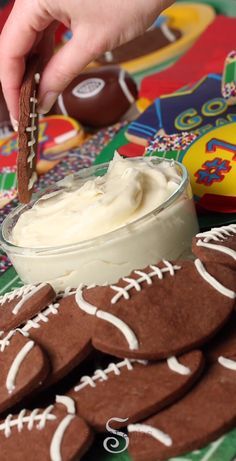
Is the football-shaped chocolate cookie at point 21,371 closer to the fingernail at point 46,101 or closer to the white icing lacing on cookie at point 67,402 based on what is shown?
the white icing lacing on cookie at point 67,402

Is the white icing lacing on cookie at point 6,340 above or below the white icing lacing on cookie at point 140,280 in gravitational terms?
below

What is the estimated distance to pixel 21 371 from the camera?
2.44 ft

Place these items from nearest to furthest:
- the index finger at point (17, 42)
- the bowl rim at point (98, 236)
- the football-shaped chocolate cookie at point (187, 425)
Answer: the football-shaped chocolate cookie at point (187, 425)
the bowl rim at point (98, 236)
the index finger at point (17, 42)

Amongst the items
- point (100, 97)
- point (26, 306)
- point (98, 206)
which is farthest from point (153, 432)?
point (100, 97)

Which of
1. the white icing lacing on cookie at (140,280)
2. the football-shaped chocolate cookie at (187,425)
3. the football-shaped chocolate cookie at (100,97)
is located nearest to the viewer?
the football-shaped chocolate cookie at (187,425)

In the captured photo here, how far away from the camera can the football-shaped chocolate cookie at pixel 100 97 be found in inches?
66.2

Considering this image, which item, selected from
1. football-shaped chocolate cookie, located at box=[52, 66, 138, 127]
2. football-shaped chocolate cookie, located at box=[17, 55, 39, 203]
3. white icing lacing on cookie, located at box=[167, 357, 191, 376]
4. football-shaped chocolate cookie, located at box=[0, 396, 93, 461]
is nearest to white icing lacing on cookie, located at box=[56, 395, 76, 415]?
football-shaped chocolate cookie, located at box=[0, 396, 93, 461]

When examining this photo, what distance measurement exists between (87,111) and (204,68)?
0.34 metres

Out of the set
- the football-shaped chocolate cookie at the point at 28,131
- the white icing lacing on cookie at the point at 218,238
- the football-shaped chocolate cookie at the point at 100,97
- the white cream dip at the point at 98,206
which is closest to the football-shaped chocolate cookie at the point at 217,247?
the white icing lacing on cookie at the point at 218,238

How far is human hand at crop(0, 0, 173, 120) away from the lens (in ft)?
3.21

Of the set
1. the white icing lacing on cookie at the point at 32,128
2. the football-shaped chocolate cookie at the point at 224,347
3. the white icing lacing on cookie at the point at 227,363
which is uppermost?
the white icing lacing on cookie at the point at 32,128

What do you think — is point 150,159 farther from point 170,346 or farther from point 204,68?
point 204,68

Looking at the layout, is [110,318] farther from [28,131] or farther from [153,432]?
[28,131]

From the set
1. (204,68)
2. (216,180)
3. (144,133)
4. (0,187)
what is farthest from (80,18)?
(204,68)
